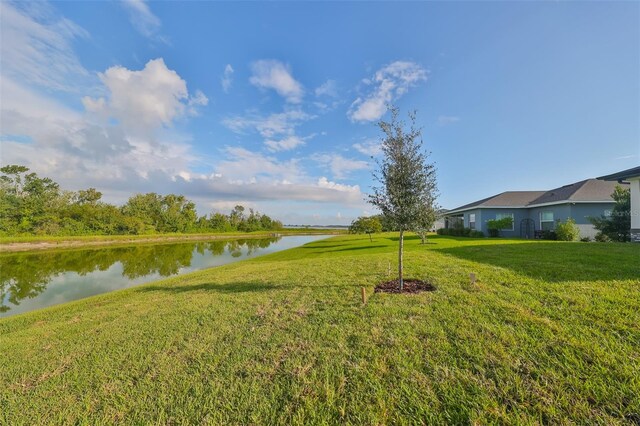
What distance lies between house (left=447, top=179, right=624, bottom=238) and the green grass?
58.1ft

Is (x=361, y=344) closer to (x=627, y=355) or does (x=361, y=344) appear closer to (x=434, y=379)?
(x=434, y=379)

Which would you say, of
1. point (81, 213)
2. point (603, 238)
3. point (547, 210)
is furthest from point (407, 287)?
point (81, 213)

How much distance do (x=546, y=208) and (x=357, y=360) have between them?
26215 mm

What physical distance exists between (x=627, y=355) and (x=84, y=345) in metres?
7.99

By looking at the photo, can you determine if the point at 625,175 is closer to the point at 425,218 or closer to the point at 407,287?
the point at 425,218

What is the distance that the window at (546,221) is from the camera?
21248 mm

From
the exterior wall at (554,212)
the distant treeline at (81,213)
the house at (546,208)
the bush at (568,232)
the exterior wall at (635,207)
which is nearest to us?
the exterior wall at (635,207)

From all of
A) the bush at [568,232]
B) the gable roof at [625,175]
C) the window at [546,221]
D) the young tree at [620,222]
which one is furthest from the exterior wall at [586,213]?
the gable roof at [625,175]

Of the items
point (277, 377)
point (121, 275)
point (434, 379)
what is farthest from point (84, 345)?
point (121, 275)

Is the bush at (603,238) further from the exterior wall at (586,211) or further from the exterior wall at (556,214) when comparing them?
the exterior wall at (586,211)

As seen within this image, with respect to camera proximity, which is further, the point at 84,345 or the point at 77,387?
the point at 84,345

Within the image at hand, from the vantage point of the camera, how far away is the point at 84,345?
4.80 m

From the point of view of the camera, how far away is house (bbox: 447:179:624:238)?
1914 centimetres

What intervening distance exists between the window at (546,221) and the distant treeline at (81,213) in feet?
216
